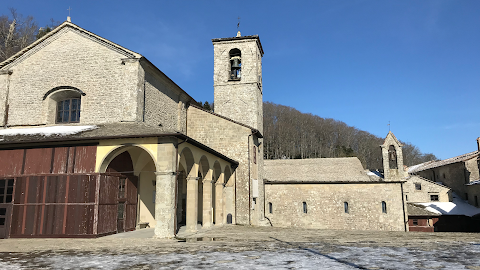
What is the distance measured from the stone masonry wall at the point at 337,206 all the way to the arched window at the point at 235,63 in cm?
899

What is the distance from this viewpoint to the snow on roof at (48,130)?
13086 mm

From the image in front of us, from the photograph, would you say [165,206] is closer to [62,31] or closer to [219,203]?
[219,203]

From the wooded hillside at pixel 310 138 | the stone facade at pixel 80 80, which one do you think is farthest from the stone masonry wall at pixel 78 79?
the wooded hillside at pixel 310 138

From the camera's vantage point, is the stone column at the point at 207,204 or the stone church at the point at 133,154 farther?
the stone column at the point at 207,204

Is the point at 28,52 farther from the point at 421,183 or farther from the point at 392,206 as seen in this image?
the point at 421,183

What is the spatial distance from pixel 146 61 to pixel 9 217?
8222 mm

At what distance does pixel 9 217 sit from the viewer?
12.0 metres

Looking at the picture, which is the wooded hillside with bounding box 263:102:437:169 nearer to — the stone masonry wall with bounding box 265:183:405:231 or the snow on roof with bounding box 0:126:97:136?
the stone masonry wall with bounding box 265:183:405:231

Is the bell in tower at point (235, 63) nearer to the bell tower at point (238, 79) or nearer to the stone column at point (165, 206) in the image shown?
the bell tower at point (238, 79)

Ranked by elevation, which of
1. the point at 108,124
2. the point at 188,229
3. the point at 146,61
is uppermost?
the point at 146,61

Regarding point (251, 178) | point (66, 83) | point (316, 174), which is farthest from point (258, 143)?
point (66, 83)

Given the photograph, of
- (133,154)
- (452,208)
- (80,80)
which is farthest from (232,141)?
(452,208)

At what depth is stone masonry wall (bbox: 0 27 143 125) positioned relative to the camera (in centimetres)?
1484

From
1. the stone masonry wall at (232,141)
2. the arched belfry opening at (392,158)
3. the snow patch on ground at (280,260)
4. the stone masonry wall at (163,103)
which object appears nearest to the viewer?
the snow patch on ground at (280,260)
